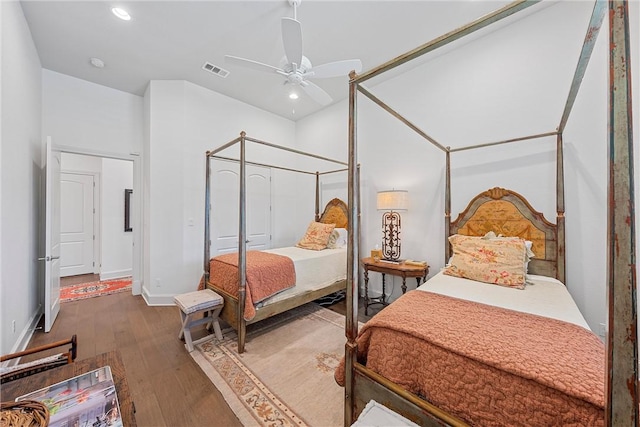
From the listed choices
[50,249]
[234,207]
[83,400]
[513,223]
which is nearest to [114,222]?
[50,249]

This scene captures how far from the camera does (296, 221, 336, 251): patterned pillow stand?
149 inches

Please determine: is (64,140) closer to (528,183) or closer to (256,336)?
(256,336)

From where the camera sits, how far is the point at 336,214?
4.30 metres

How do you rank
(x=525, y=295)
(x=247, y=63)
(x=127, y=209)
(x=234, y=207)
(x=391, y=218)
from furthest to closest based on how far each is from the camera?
1. (x=127, y=209)
2. (x=234, y=207)
3. (x=391, y=218)
4. (x=247, y=63)
5. (x=525, y=295)

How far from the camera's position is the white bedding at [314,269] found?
2.93 meters

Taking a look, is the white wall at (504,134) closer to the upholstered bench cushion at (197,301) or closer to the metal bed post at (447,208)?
the metal bed post at (447,208)

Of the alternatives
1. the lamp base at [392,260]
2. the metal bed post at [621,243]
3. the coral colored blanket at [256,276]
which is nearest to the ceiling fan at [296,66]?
the metal bed post at [621,243]

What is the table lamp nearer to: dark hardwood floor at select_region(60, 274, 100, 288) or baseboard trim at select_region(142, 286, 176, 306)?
baseboard trim at select_region(142, 286, 176, 306)

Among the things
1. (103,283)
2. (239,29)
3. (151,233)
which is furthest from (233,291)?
(103,283)

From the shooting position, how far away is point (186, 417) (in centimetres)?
164

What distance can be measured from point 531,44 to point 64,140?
232 inches

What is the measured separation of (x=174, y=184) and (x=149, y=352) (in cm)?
232

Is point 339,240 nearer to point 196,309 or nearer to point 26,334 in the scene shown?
point 196,309

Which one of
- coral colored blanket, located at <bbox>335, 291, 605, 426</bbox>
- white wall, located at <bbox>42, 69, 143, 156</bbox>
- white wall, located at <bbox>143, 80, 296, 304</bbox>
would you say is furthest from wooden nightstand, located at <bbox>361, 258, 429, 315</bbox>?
white wall, located at <bbox>42, 69, 143, 156</bbox>
